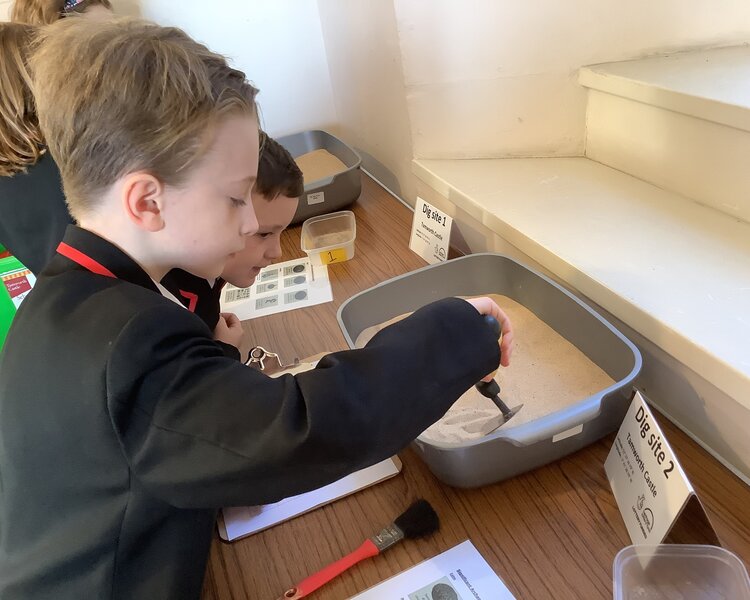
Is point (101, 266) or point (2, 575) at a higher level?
point (101, 266)

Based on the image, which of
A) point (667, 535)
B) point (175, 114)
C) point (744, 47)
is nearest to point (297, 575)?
point (667, 535)

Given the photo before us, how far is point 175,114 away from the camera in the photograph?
49 cm

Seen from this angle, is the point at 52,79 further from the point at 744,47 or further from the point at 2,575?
the point at 744,47

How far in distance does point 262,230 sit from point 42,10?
0.65 m

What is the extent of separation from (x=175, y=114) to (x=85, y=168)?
0.33ft

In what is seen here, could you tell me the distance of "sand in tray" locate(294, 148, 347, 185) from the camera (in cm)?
140

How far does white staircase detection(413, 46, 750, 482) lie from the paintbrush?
32 centimetres

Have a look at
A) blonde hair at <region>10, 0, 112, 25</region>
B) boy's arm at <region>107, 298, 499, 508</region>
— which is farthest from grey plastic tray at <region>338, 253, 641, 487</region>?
blonde hair at <region>10, 0, 112, 25</region>

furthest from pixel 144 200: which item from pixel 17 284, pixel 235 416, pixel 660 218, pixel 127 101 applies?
pixel 17 284

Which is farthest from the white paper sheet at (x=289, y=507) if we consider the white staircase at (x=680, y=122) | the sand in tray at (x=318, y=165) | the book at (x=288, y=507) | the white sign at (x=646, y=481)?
the sand in tray at (x=318, y=165)

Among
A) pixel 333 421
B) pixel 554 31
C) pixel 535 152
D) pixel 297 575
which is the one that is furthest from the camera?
pixel 535 152

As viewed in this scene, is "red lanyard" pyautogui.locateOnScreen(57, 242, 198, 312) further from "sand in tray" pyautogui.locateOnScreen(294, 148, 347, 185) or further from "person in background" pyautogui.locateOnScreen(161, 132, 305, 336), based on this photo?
"sand in tray" pyautogui.locateOnScreen(294, 148, 347, 185)

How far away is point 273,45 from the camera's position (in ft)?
5.02

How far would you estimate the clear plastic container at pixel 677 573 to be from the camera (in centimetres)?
49
